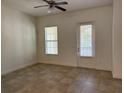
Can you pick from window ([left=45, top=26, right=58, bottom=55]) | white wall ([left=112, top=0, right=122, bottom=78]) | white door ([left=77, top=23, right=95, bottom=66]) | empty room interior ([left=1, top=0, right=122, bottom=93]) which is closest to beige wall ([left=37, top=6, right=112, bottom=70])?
empty room interior ([left=1, top=0, right=122, bottom=93])

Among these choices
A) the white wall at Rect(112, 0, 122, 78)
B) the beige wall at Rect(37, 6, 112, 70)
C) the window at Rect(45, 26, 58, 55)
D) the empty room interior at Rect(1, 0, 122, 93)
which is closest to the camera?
the empty room interior at Rect(1, 0, 122, 93)

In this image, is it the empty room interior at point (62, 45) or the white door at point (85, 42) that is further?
the white door at point (85, 42)

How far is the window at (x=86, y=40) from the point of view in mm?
5008

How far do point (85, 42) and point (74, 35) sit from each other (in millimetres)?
667

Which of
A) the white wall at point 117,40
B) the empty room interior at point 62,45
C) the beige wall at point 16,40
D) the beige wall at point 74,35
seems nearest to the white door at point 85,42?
the empty room interior at point 62,45

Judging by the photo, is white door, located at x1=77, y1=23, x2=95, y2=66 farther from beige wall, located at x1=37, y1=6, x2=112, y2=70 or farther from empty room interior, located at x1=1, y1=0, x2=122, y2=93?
beige wall, located at x1=37, y1=6, x2=112, y2=70

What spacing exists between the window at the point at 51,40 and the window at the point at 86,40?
152 centimetres

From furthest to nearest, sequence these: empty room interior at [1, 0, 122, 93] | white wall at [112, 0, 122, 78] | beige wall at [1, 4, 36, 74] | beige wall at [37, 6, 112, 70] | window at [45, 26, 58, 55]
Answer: window at [45, 26, 58, 55] → beige wall at [37, 6, 112, 70] → beige wall at [1, 4, 36, 74] → white wall at [112, 0, 122, 78] → empty room interior at [1, 0, 122, 93]

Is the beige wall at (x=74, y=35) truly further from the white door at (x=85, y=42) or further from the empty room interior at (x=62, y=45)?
the white door at (x=85, y=42)

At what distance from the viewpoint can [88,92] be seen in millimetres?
2783

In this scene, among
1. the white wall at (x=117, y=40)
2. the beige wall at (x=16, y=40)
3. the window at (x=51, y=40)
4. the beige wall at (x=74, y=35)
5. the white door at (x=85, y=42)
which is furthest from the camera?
the window at (x=51, y=40)

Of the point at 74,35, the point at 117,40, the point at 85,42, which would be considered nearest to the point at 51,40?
the point at 74,35

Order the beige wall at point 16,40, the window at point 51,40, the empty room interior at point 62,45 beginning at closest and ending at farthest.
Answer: the empty room interior at point 62,45 < the beige wall at point 16,40 < the window at point 51,40

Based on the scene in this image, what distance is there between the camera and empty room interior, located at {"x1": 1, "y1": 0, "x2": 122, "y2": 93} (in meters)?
3.49
